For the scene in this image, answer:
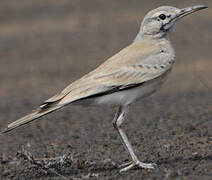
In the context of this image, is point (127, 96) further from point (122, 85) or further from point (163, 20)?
point (163, 20)

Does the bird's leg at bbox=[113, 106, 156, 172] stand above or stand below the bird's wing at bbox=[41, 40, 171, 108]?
below

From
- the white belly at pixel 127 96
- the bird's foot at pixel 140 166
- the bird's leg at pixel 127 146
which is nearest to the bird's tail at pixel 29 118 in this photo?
the white belly at pixel 127 96

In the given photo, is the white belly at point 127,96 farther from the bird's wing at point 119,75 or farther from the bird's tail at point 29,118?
the bird's tail at point 29,118

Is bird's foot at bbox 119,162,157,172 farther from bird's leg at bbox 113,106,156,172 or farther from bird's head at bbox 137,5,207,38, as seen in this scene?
bird's head at bbox 137,5,207,38

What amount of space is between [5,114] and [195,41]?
30.2 ft

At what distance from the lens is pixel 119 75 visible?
231 inches

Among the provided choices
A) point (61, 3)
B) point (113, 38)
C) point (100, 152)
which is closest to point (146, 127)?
point (100, 152)

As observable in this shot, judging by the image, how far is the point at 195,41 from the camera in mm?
18250

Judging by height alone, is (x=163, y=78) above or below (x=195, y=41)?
above

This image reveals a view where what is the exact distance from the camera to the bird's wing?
569 cm

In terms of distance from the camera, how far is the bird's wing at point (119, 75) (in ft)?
18.7

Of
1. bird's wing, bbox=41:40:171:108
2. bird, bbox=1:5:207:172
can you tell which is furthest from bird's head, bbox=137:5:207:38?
bird's wing, bbox=41:40:171:108

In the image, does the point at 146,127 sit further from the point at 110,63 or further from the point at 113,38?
the point at 113,38

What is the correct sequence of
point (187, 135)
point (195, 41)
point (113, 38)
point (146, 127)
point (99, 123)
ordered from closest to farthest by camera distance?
1. point (187, 135)
2. point (146, 127)
3. point (99, 123)
4. point (195, 41)
5. point (113, 38)
